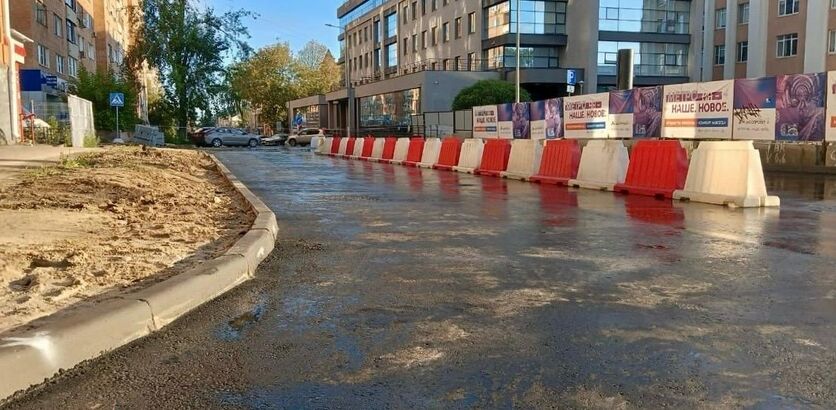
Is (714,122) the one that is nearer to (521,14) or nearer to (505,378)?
(505,378)

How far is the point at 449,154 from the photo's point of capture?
816 inches

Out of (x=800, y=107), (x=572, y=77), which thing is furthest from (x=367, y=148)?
Answer: (x=572, y=77)

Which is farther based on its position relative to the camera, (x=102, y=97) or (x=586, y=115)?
(x=102, y=97)

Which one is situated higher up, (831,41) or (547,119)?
(831,41)

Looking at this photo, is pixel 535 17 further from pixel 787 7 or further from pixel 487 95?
pixel 787 7

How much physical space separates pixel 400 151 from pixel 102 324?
21189 millimetres

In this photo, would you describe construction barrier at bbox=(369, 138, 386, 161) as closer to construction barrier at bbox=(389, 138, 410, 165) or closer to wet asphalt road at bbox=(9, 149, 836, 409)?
construction barrier at bbox=(389, 138, 410, 165)

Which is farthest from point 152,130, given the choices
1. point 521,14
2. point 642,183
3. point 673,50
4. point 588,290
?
point 588,290

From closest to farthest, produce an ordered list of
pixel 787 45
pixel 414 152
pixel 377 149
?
pixel 414 152 → pixel 377 149 → pixel 787 45

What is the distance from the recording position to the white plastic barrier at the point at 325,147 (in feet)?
116

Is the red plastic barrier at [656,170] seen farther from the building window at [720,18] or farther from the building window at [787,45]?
the building window at [720,18]

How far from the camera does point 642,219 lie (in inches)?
372

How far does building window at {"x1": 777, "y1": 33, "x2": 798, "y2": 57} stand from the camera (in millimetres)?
49312

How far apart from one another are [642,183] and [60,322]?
35.0ft
